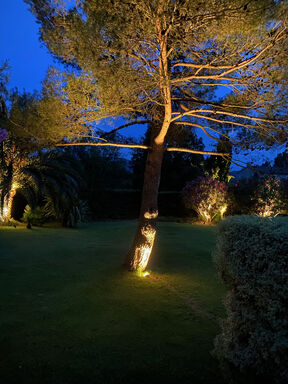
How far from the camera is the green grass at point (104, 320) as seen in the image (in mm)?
2529

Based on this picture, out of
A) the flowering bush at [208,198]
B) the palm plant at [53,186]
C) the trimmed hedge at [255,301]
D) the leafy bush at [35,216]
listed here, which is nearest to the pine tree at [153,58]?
the trimmed hedge at [255,301]

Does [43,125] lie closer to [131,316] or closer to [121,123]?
[121,123]

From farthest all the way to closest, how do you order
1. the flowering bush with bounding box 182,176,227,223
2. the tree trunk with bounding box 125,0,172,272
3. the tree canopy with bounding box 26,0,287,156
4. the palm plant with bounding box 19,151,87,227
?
the flowering bush with bounding box 182,176,227,223
the palm plant with bounding box 19,151,87,227
the tree trunk with bounding box 125,0,172,272
the tree canopy with bounding box 26,0,287,156

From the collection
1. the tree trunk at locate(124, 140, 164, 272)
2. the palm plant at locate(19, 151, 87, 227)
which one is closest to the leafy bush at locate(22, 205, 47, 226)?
the palm plant at locate(19, 151, 87, 227)

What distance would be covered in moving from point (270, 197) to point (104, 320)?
1271 cm

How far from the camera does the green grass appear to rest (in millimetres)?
2529

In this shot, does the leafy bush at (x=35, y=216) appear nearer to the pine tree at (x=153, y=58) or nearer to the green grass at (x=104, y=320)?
the green grass at (x=104, y=320)

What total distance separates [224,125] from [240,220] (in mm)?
4643

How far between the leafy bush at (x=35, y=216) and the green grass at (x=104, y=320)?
229 inches

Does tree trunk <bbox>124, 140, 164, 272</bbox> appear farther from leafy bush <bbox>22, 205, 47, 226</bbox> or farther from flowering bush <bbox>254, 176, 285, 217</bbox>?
flowering bush <bbox>254, 176, 285, 217</bbox>

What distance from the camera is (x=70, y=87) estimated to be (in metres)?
5.14

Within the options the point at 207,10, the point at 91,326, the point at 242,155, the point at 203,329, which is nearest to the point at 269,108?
the point at 242,155

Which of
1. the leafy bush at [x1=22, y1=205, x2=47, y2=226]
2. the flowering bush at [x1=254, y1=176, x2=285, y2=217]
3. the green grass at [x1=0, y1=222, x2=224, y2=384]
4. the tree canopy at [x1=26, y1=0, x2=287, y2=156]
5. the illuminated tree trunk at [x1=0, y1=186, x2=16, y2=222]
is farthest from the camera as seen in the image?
the flowering bush at [x1=254, y1=176, x2=285, y2=217]

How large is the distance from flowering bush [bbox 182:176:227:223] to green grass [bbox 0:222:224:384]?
26.0 ft
